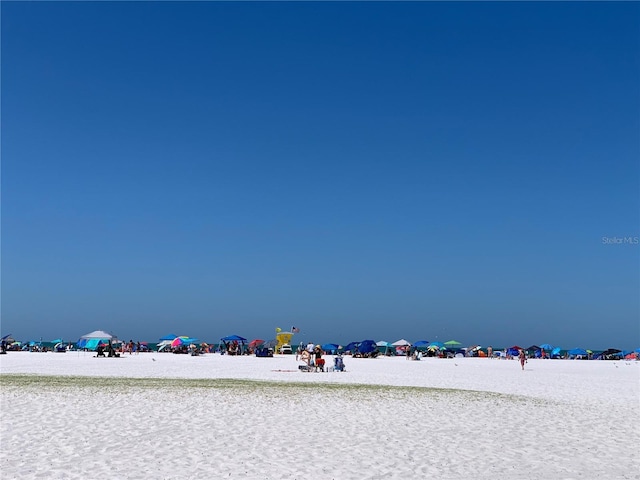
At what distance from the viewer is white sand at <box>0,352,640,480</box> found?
9.07 meters

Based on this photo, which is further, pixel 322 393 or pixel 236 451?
pixel 322 393

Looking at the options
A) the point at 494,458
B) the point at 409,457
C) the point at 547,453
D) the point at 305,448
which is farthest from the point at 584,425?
the point at 305,448

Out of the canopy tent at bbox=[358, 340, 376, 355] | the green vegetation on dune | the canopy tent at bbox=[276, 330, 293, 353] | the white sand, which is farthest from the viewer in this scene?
the canopy tent at bbox=[276, 330, 293, 353]

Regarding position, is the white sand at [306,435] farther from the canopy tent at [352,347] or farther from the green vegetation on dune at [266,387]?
the canopy tent at [352,347]

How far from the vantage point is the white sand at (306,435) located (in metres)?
9.07

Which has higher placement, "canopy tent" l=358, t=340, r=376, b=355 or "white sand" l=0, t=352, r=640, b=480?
"canopy tent" l=358, t=340, r=376, b=355

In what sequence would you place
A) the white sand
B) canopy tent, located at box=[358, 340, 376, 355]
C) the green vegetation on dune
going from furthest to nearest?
canopy tent, located at box=[358, 340, 376, 355]
the green vegetation on dune
the white sand

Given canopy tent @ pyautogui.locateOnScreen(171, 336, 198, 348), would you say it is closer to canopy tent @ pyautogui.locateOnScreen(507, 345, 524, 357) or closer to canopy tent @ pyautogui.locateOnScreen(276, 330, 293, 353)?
canopy tent @ pyautogui.locateOnScreen(276, 330, 293, 353)

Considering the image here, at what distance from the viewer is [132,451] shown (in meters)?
9.98

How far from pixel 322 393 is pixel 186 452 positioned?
31.6ft

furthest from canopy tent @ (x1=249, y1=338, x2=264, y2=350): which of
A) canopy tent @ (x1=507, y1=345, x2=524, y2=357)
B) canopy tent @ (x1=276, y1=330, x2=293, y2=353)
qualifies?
canopy tent @ (x1=507, y1=345, x2=524, y2=357)

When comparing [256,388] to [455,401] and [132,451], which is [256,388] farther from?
[132,451]

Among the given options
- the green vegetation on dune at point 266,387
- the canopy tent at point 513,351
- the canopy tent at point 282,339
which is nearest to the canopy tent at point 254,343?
the canopy tent at point 282,339

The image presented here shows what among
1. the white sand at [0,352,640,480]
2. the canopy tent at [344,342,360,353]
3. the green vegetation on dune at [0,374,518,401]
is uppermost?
the canopy tent at [344,342,360,353]
